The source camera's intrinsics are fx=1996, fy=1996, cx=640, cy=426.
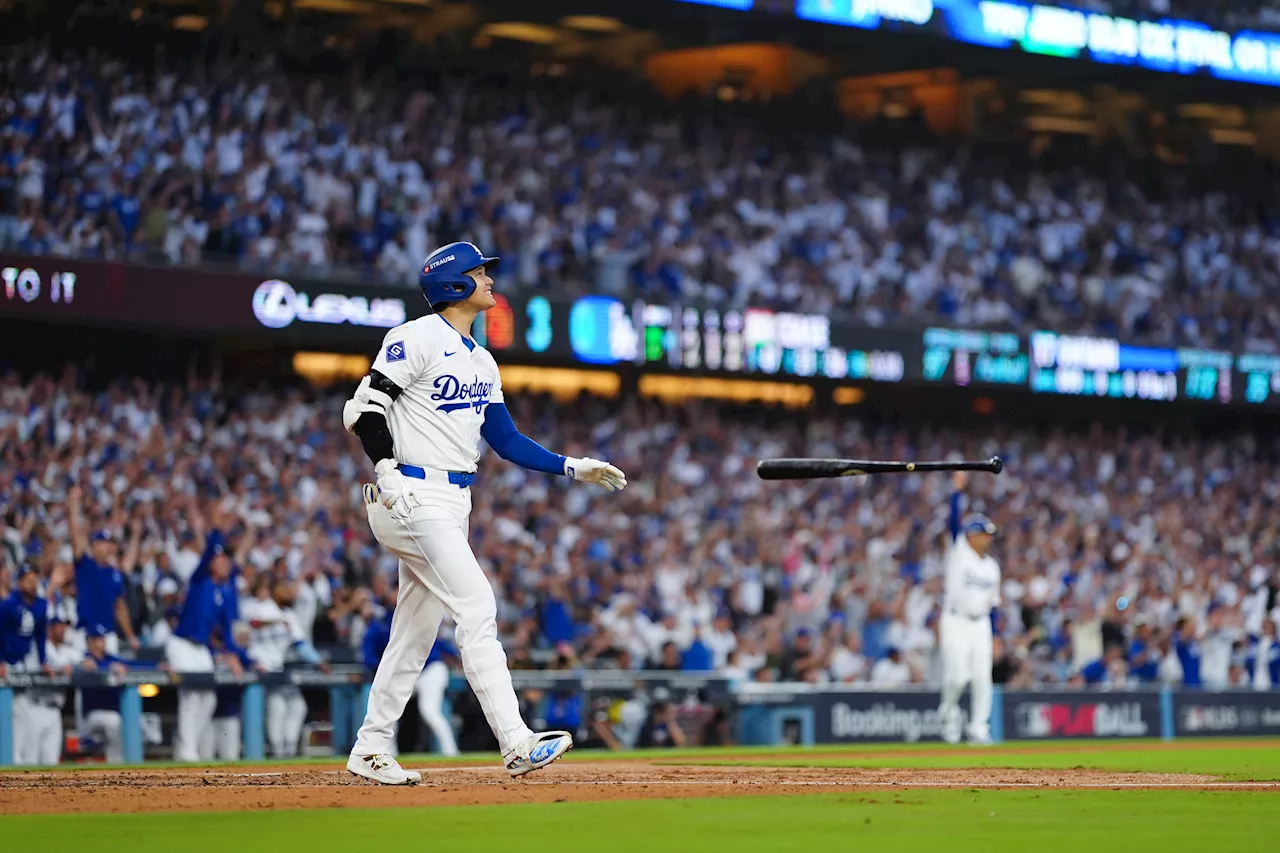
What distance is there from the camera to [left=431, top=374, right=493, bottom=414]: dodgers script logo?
9039mm

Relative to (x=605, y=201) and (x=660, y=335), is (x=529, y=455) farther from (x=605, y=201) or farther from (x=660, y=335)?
(x=605, y=201)

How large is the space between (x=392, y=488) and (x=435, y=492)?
0.98 feet

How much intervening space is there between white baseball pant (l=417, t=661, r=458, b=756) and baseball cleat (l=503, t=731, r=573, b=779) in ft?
26.3

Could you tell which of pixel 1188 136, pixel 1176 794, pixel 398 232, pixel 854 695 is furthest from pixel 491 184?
pixel 1176 794

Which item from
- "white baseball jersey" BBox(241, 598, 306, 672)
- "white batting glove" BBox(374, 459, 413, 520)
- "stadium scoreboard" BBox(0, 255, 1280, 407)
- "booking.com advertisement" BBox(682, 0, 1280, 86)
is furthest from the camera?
"booking.com advertisement" BBox(682, 0, 1280, 86)

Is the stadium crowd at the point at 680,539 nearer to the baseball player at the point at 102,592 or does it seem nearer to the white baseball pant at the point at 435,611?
the baseball player at the point at 102,592

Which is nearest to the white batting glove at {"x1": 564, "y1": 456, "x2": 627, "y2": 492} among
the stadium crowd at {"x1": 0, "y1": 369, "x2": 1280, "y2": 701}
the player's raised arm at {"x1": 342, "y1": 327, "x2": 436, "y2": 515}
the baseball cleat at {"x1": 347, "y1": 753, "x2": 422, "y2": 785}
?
the player's raised arm at {"x1": 342, "y1": 327, "x2": 436, "y2": 515}

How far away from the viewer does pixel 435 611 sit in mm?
9180

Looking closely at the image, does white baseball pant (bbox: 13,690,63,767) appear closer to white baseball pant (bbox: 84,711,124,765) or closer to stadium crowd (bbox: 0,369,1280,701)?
white baseball pant (bbox: 84,711,124,765)

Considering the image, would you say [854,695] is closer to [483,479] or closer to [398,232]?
[483,479]

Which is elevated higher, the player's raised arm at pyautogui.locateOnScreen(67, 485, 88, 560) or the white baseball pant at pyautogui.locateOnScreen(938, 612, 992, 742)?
the player's raised arm at pyautogui.locateOnScreen(67, 485, 88, 560)

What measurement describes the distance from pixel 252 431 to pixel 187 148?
3408mm

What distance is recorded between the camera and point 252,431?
22594mm

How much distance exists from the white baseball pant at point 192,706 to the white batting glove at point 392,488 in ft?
25.0
